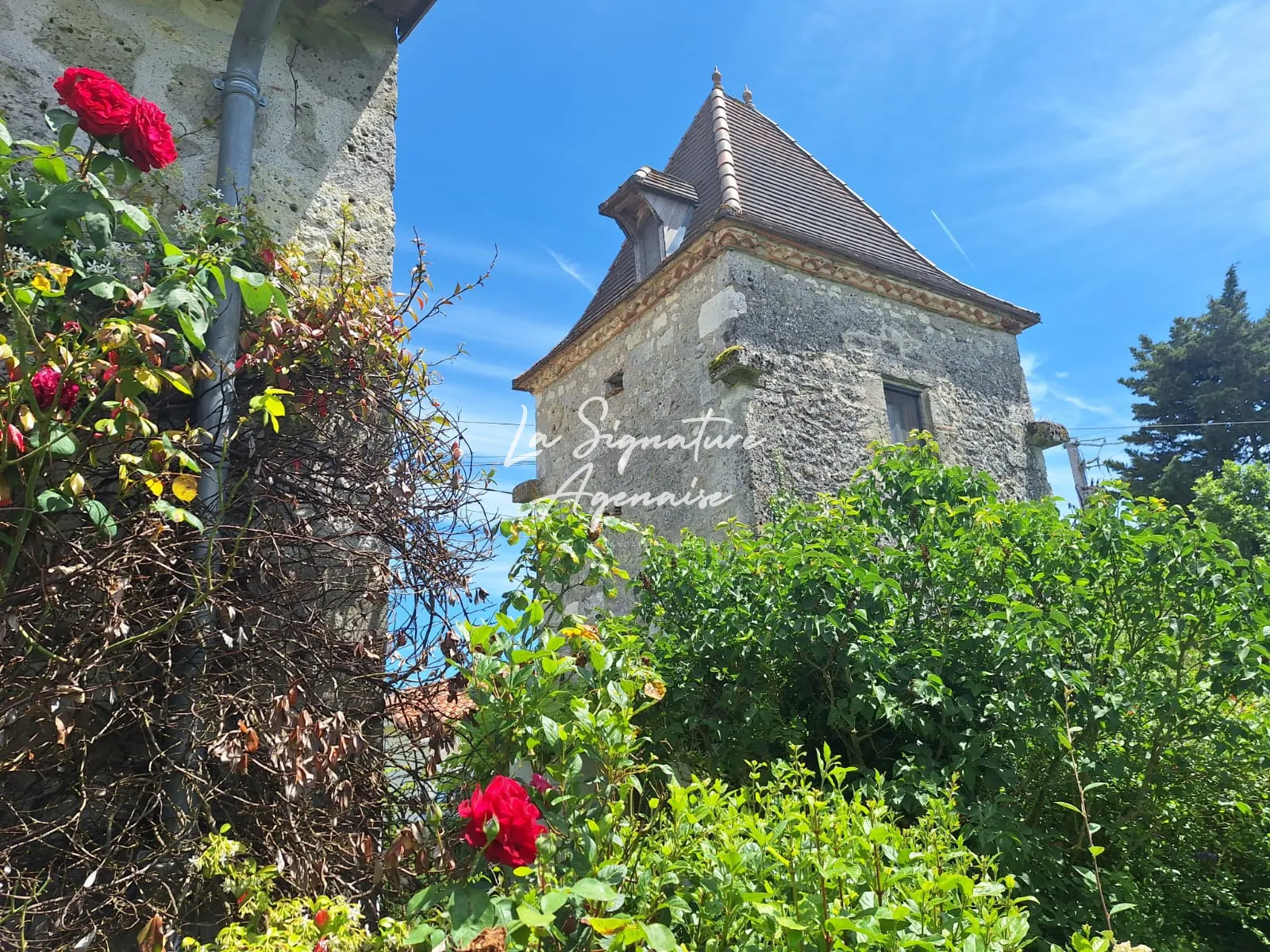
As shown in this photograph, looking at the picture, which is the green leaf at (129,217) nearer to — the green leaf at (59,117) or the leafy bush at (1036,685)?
the green leaf at (59,117)

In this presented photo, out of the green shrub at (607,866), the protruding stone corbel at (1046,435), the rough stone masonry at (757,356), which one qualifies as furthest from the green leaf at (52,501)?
the protruding stone corbel at (1046,435)

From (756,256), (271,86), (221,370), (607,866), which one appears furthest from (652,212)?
(607,866)

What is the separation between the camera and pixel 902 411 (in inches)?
299

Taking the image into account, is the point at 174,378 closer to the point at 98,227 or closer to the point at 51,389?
the point at 51,389

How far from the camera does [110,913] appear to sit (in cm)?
188

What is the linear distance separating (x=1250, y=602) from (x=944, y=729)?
1236mm

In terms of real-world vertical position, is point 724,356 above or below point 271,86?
above

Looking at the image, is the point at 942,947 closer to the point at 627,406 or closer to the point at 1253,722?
the point at 1253,722

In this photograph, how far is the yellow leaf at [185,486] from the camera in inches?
75.5

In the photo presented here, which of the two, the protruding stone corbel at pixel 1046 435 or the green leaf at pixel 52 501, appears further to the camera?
the protruding stone corbel at pixel 1046 435

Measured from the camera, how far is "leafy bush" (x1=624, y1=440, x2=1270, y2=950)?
2994mm

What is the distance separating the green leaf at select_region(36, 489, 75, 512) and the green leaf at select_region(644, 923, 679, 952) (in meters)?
1.61

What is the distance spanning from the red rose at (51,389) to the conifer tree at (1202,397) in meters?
20.4

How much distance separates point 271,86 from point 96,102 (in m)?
1.18
